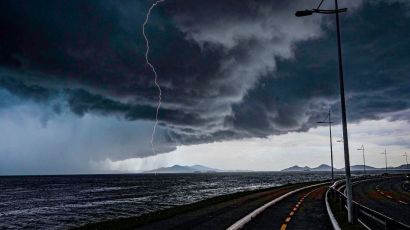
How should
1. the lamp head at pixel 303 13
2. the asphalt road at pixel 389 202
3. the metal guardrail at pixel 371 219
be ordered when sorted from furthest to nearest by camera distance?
the asphalt road at pixel 389 202, the lamp head at pixel 303 13, the metal guardrail at pixel 371 219

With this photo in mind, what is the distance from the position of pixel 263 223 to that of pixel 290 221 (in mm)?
1607

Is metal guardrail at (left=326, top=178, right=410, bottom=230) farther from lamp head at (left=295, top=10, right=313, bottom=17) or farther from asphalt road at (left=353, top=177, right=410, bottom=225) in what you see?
lamp head at (left=295, top=10, right=313, bottom=17)

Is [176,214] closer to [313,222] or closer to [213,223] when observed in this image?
[213,223]

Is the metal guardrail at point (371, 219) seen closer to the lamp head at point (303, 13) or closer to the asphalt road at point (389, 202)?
the asphalt road at point (389, 202)

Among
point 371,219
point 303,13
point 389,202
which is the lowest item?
point 389,202

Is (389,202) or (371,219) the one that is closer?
(371,219)

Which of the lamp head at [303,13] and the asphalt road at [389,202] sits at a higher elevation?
the lamp head at [303,13]

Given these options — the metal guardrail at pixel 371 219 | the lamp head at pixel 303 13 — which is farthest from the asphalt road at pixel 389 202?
the lamp head at pixel 303 13

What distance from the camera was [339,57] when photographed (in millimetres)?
18125

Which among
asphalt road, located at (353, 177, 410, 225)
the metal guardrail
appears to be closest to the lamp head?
the metal guardrail

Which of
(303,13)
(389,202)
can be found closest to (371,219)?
(303,13)

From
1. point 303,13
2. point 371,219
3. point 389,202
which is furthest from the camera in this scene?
point 389,202

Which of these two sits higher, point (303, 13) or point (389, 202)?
point (303, 13)

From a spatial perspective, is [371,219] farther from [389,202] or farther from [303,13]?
[389,202]
